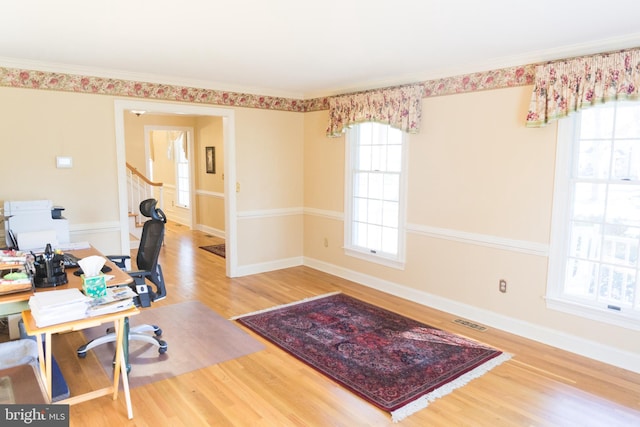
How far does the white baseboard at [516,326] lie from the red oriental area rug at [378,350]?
48cm

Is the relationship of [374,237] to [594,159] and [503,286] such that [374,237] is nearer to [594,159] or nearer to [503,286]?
[503,286]

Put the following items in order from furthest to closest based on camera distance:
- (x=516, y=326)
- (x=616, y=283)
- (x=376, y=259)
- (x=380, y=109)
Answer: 1. (x=376, y=259)
2. (x=380, y=109)
3. (x=516, y=326)
4. (x=616, y=283)

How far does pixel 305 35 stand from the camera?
301cm

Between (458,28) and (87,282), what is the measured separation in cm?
279

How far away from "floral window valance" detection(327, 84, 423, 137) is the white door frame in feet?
4.16

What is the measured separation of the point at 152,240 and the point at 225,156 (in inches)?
85.4

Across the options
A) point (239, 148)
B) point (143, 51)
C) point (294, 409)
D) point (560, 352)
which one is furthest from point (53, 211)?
point (560, 352)

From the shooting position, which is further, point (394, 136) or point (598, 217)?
point (394, 136)

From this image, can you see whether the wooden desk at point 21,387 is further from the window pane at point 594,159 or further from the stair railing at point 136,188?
the stair railing at point 136,188

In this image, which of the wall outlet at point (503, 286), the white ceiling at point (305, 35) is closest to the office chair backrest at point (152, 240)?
the white ceiling at point (305, 35)

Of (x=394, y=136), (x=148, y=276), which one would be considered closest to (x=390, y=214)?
(x=394, y=136)

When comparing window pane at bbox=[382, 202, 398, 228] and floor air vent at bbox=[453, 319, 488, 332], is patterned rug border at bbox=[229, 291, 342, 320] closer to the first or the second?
window pane at bbox=[382, 202, 398, 228]

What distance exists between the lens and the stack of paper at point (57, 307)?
6.92ft

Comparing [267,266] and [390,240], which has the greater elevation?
[390,240]
